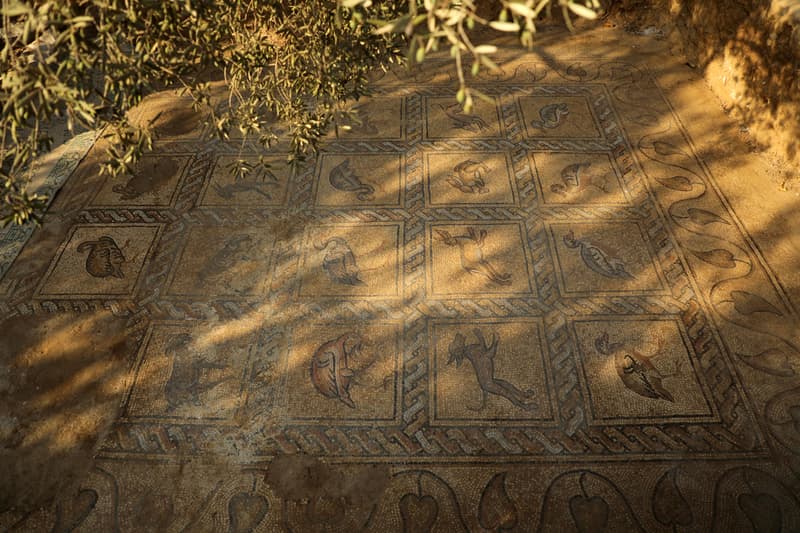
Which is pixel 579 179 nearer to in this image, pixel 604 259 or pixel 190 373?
pixel 604 259

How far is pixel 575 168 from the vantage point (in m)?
3.92

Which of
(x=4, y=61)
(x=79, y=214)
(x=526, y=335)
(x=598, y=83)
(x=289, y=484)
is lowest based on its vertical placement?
(x=289, y=484)

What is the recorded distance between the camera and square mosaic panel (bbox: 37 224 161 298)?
3174 mm

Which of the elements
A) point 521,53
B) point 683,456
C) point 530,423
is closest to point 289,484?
point 530,423

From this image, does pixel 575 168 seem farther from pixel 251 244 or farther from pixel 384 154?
pixel 251 244

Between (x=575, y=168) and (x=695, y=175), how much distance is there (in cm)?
87

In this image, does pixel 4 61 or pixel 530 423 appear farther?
pixel 530 423

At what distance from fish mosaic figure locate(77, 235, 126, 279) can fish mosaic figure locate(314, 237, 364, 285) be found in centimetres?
128

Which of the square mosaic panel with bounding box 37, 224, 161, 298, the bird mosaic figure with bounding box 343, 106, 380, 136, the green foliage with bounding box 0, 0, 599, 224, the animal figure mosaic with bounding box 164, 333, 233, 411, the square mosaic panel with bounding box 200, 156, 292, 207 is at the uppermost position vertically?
the green foliage with bounding box 0, 0, 599, 224

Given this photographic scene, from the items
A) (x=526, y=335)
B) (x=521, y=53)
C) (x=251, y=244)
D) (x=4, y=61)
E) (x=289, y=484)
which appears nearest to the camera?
(x=4, y=61)

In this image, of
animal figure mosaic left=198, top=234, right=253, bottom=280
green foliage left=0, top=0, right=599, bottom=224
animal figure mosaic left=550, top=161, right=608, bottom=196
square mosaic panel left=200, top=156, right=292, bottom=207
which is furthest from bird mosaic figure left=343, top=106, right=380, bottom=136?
green foliage left=0, top=0, right=599, bottom=224

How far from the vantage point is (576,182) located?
3.81m

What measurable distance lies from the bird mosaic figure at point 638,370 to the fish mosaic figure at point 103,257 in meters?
2.97

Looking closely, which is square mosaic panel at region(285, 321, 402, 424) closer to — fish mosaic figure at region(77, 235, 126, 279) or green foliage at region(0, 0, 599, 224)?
green foliage at region(0, 0, 599, 224)
